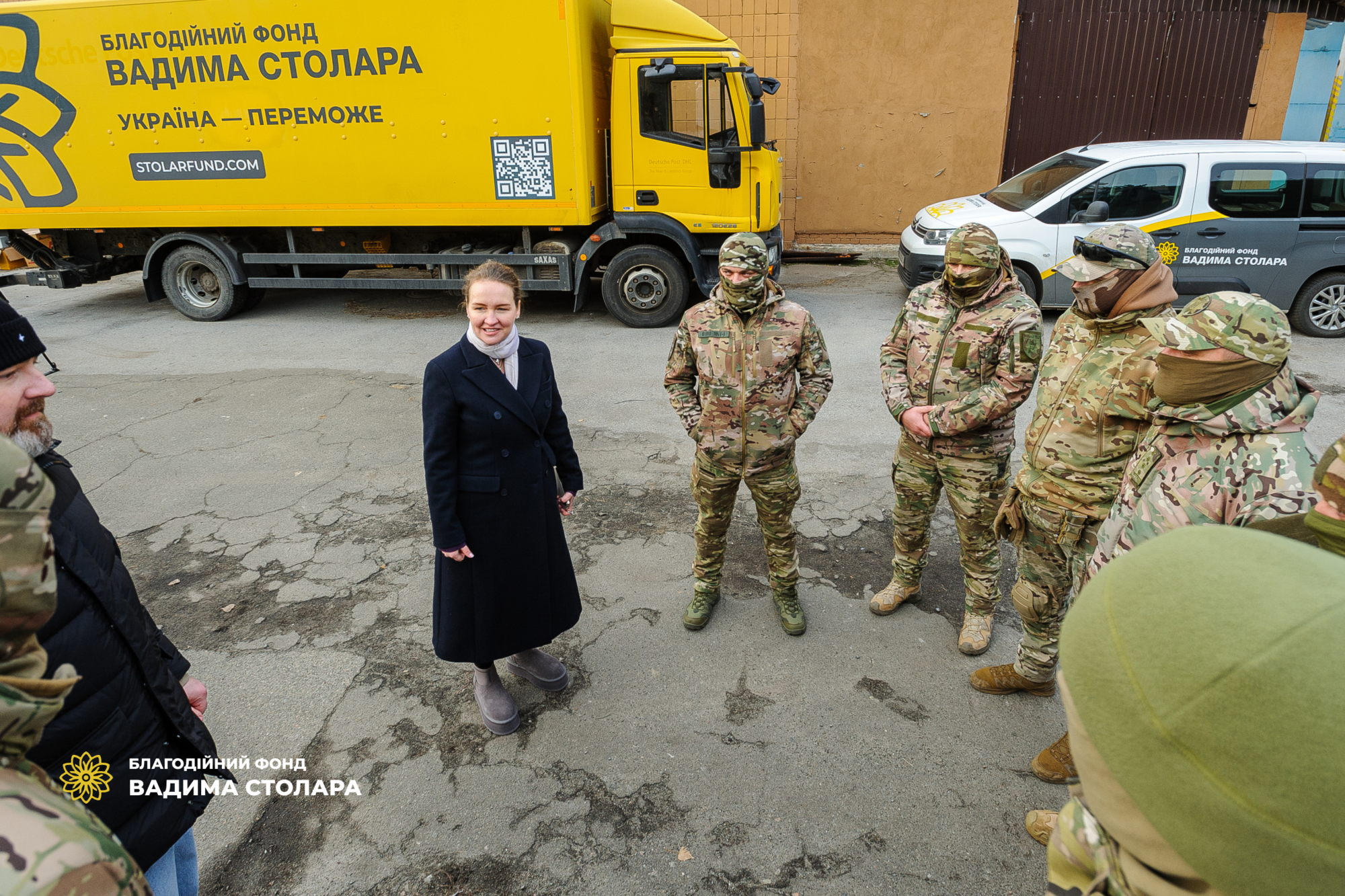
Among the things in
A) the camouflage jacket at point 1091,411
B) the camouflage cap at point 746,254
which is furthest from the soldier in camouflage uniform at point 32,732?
the camouflage jacket at point 1091,411

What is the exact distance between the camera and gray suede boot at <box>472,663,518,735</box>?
2.91 m

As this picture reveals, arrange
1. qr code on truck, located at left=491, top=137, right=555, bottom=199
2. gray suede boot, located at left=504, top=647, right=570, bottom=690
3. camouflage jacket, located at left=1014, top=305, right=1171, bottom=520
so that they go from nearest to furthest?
camouflage jacket, located at left=1014, top=305, right=1171, bottom=520 < gray suede boot, located at left=504, top=647, right=570, bottom=690 < qr code on truck, located at left=491, top=137, right=555, bottom=199

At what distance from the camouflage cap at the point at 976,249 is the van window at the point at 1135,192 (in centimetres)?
591

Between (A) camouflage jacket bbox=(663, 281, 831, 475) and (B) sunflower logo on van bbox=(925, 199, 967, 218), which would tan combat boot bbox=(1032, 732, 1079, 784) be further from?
(B) sunflower logo on van bbox=(925, 199, 967, 218)

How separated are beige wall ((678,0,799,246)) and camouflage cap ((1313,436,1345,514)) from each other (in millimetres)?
11515

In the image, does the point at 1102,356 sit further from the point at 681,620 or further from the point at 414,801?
the point at 414,801

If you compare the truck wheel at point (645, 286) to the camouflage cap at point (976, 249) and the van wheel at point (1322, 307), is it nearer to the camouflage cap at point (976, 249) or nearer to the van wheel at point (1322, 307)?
the camouflage cap at point (976, 249)

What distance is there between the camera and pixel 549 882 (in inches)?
91.2

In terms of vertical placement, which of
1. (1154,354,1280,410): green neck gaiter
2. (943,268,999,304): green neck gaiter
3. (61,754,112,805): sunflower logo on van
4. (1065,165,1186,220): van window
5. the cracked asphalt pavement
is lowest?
the cracked asphalt pavement

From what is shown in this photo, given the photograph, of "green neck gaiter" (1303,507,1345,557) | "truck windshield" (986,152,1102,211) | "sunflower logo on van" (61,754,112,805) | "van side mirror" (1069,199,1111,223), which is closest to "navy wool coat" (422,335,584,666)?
"sunflower logo on van" (61,754,112,805)

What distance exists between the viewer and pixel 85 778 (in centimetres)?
152

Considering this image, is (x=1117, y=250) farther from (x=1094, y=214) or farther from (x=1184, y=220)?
(x=1184, y=220)

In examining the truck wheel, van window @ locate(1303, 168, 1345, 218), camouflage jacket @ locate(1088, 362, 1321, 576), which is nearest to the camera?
camouflage jacket @ locate(1088, 362, 1321, 576)

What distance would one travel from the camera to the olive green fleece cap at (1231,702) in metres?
0.63
